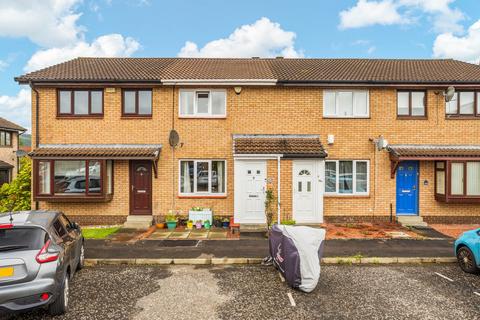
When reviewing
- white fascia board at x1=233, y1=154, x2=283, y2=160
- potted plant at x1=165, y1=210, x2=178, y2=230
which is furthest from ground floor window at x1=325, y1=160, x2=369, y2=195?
potted plant at x1=165, y1=210, x2=178, y2=230

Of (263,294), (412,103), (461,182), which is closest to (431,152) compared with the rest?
(461,182)

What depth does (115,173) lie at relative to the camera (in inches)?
452

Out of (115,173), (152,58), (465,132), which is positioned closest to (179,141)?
(115,173)

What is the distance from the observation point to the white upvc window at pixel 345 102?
11.8 meters

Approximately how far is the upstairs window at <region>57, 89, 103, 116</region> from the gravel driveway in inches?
281

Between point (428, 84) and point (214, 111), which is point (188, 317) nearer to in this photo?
point (214, 111)

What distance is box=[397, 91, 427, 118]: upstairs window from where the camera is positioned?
466 inches

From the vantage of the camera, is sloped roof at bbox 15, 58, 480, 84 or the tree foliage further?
the tree foliage

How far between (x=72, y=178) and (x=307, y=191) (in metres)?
9.17

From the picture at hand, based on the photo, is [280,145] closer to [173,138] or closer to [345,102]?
[345,102]

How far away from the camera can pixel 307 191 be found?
10.9 m

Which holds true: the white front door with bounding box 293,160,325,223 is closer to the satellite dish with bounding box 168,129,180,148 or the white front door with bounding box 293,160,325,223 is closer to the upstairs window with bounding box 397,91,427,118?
the upstairs window with bounding box 397,91,427,118

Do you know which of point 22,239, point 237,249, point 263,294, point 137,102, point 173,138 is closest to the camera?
point 22,239

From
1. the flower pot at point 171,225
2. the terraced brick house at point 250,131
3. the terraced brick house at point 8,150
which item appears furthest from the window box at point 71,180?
the terraced brick house at point 8,150
